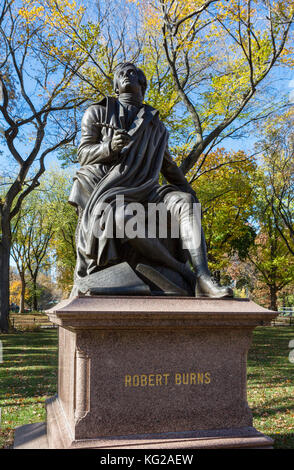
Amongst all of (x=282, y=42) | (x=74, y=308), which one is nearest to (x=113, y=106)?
(x=74, y=308)

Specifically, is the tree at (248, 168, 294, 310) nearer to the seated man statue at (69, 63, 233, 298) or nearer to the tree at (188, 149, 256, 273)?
the tree at (188, 149, 256, 273)

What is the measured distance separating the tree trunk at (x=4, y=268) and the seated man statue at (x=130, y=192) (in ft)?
42.6

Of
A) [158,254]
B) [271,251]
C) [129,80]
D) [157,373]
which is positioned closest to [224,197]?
[129,80]

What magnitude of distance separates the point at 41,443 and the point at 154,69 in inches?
515

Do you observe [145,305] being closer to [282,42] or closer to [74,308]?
[74,308]

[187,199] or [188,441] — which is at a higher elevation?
[187,199]

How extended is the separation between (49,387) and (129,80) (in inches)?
234

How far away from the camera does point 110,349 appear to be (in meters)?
3.60

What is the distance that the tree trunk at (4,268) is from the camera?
1734 cm

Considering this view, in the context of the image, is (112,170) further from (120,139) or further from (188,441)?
(188,441)

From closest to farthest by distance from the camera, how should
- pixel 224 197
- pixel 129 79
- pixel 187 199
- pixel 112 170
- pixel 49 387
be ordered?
1. pixel 187 199
2. pixel 112 170
3. pixel 129 79
4. pixel 49 387
5. pixel 224 197

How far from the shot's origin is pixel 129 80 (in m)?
5.43

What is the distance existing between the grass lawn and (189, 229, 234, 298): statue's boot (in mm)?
2379

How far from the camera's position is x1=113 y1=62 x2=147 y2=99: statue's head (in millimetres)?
5424
